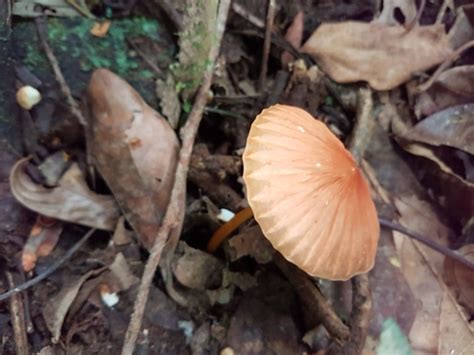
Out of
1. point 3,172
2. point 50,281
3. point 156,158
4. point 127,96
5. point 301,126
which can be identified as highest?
point 301,126

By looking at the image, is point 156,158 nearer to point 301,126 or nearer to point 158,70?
point 158,70

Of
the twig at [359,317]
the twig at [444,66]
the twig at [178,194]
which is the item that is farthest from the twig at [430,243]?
the twig at [178,194]

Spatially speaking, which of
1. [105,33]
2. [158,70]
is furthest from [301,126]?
[105,33]

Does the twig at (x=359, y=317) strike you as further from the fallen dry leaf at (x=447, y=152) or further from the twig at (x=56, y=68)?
the twig at (x=56, y=68)

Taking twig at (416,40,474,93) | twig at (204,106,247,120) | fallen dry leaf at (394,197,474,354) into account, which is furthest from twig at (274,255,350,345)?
twig at (416,40,474,93)

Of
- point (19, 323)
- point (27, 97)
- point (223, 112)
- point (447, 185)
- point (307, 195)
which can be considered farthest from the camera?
point (447, 185)

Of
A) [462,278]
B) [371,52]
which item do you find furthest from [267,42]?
[462,278]

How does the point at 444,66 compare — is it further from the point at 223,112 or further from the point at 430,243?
the point at 223,112
